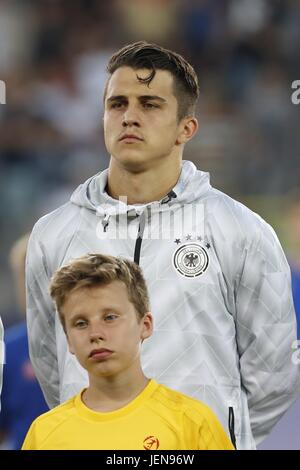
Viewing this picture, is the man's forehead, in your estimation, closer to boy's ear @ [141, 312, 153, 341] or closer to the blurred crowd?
boy's ear @ [141, 312, 153, 341]

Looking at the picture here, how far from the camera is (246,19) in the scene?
7512mm

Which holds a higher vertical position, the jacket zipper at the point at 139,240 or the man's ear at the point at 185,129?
the man's ear at the point at 185,129

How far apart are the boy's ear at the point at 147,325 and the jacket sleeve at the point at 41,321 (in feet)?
1.49

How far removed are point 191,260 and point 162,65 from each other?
55cm

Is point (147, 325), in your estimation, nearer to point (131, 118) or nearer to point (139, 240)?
point (139, 240)

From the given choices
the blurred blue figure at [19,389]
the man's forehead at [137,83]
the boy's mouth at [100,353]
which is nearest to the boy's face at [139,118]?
the man's forehead at [137,83]

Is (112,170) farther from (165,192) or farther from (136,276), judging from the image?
(136,276)

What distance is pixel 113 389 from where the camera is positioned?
2.94m

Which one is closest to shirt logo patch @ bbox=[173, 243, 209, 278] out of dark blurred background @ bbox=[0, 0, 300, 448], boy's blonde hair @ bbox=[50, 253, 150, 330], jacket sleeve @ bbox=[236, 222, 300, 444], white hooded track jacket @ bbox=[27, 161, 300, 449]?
white hooded track jacket @ bbox=[27, 161, 300, 449]

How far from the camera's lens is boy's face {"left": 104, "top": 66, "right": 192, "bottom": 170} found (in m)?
3.22

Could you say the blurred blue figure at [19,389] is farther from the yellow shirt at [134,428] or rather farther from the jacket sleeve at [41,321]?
the yellow shirt at [134,428]

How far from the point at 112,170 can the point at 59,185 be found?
2.95 m

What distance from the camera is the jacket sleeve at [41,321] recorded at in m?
3.39

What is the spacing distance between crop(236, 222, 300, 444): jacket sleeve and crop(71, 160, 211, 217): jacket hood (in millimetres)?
216
